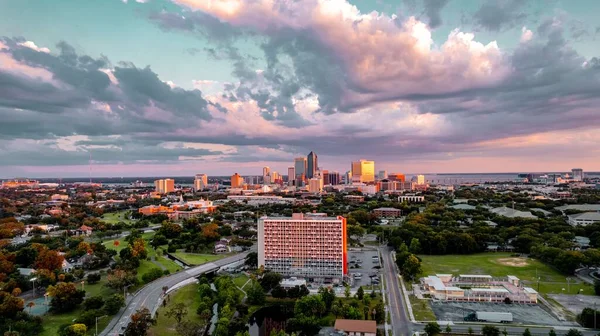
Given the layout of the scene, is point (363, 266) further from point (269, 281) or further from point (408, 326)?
point (408, 326)

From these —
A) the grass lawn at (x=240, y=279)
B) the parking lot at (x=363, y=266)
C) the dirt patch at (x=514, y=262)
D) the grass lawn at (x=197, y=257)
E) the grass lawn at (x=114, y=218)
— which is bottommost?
the grass lawn at (x=240, y=279)

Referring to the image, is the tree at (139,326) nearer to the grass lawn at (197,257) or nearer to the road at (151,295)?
the road at (151,295)

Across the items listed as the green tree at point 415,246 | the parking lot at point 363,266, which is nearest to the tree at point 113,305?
the parking lot at point 363,266

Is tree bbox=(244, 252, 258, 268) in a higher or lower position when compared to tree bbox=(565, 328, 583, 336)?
higher

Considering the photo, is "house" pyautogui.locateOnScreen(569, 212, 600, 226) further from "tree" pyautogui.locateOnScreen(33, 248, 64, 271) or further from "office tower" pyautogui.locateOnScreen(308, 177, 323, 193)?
"office tower" pyautogui.locateOnScreen(308, 177, 323, 193)

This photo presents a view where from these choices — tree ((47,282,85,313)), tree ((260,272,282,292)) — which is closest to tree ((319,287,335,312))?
tree ((260,272,282,292))

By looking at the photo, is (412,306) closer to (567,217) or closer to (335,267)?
(335,267)

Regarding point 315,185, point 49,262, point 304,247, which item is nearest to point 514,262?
point 304,247
